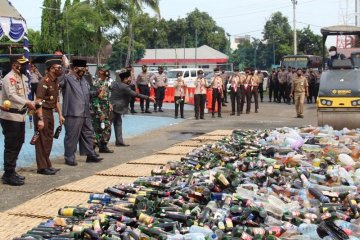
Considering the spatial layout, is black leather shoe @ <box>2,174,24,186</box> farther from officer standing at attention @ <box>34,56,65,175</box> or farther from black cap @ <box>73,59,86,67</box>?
black cap @ <box>73,59,86,67</box>

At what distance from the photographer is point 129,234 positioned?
163 inches

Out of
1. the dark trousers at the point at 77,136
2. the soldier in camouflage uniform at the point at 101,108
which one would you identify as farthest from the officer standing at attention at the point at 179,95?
the dark trousers at the point at 77,136

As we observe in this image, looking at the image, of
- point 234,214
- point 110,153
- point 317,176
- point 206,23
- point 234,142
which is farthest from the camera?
point 206,23

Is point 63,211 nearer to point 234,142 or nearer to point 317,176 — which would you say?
point 317,176

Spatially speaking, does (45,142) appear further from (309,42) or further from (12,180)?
(309,42)

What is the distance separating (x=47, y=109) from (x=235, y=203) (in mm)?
4453

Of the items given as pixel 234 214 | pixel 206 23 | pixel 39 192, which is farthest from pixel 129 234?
pixel 206 23

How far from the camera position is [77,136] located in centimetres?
898

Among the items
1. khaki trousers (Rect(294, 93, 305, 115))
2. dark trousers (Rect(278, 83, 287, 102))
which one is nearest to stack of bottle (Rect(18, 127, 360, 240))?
khaki trousers (Rect(294, 93, 305, 115))

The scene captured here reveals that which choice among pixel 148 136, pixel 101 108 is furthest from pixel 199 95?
pixel 101 108

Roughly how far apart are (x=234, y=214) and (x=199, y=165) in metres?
2.39

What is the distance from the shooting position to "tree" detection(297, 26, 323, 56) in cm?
5750

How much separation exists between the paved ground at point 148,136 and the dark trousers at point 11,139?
36 centimetres

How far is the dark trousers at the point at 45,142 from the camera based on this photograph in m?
8.12
